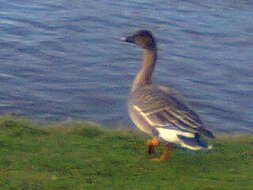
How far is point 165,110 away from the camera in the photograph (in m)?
8.27

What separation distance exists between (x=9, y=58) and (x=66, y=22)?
8.83 feet

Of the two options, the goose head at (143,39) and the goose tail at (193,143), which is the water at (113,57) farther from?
the goose tail at (193,143)

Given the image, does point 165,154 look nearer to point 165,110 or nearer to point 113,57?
point 165,110

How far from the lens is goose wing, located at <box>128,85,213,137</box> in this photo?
314 inches

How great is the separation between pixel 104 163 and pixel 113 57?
6.22 m

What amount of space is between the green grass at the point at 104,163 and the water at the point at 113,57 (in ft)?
5.59

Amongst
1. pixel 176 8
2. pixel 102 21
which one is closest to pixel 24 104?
pixel 102 21

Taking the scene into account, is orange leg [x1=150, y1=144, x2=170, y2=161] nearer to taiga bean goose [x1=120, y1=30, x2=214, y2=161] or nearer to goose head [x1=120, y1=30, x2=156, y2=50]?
taiga bean goose [x1=120, y1=30, x2=214, y2=161]

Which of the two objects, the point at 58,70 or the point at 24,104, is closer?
the point at 24,104

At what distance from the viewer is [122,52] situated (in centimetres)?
1459

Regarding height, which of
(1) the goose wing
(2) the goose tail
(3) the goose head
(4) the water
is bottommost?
(4) the water

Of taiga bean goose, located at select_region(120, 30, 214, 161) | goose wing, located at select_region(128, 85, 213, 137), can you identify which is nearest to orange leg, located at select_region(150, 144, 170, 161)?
taiga bean goose, located at select_region(120, 30, 214, 161)

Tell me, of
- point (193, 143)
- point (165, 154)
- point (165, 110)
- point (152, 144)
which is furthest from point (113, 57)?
point (193, 143)

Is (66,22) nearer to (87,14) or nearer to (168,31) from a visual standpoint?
(87,14)
